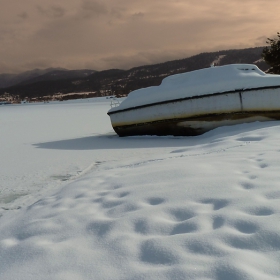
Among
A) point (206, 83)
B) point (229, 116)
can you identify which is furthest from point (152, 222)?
point (206, 83)

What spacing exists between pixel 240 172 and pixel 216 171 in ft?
0.81

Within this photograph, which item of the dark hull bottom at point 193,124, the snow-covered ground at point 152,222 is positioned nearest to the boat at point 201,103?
the dark hull bottom at point 193,124

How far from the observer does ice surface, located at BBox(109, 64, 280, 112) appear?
7.90 metres

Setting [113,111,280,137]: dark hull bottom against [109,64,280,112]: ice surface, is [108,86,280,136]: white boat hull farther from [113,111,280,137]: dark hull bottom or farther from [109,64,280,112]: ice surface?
[109,64,280,112]: ice surface

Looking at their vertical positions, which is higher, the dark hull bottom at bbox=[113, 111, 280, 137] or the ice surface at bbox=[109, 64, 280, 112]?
the ice surface at bbox=[109, 64, 280, 112]

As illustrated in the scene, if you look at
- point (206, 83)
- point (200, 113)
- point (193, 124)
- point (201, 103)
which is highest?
point (206, 83)

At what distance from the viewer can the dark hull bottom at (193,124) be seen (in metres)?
7.80

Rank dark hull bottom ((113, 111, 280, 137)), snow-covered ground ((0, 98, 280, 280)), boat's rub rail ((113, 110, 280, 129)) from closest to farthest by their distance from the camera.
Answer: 1. snow-covered ground ((0, 98, 280, 280))
2. boat's rub rail ((113, 110, 280, 129))
3. dark hull bottom ((113, 111, 280, 137))

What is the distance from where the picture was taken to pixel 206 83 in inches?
327

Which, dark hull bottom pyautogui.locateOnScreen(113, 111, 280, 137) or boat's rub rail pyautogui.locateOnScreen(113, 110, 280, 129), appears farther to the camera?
dark hull bottom pyautogui.locateOnScreen(113, 111, 280, 137)

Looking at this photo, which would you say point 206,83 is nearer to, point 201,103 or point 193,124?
point 201,103

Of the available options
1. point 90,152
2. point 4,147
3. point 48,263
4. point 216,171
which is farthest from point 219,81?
point 48,263

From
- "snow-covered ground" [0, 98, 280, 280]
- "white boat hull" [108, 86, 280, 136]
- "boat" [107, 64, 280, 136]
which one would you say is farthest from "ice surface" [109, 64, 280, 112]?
"snow-covered ground" [0, 98, 280, 280]

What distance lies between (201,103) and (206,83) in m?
0.55
